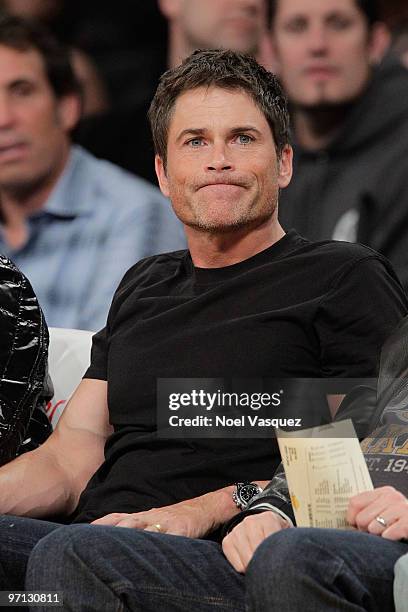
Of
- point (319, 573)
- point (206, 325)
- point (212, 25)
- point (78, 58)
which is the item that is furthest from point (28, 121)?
point (319, 573)

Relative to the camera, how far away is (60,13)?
3.91 meters

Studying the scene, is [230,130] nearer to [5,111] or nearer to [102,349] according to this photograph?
[102,349]

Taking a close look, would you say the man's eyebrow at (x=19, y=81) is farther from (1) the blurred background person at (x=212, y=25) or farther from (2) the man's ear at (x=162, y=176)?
(2) the man's ear at (x=162, y=176)

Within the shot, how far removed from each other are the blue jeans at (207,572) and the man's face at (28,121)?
229 cm

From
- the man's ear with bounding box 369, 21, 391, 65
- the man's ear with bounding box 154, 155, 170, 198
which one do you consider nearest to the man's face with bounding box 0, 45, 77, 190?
the man's ear with bounding box 369, 21, 391, 65

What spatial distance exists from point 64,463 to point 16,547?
34cm

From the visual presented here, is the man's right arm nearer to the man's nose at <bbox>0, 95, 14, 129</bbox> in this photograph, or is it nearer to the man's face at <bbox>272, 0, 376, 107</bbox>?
the man's face at <bbox>272, 0, 376, 107</bbox>

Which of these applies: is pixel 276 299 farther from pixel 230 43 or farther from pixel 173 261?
pixel 230 43

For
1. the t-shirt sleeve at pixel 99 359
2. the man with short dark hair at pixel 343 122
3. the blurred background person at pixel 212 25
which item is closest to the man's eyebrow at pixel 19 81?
the blurred background person at pixel 212 25

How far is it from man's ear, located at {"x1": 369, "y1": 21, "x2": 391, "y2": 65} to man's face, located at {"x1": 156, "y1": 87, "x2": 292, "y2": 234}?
131 cm

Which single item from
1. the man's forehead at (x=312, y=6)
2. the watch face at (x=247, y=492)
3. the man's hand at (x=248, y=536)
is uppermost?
the man's forehead at (x=312, y=6)

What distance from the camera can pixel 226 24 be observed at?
144 inches

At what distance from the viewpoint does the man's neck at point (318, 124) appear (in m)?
3.46

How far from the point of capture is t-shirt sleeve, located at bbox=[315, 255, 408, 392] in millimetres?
2029
